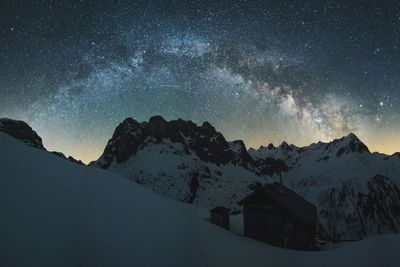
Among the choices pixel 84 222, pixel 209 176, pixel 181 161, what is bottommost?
pixel 84 222

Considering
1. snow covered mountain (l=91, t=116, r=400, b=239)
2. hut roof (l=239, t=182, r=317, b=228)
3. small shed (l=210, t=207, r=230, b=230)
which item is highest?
snow covered mountain (l=91, t=116, r=400, b=239)

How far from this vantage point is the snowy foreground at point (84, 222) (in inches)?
353

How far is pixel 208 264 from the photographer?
12.7m

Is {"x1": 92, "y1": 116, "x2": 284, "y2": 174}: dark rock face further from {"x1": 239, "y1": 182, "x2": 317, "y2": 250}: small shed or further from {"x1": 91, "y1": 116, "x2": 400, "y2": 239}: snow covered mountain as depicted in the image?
{"x1": 239, "y1": 182, "x2": 317, "y2": 250}: small shed

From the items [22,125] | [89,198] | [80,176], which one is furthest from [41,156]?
[22,125]

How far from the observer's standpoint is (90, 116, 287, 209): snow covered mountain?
14062 cm

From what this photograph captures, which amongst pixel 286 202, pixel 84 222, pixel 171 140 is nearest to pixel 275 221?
pixel 286 202

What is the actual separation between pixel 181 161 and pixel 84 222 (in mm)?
150492

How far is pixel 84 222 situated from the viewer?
1055 cm

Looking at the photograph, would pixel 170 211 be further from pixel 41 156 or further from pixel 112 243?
pixel 41 156

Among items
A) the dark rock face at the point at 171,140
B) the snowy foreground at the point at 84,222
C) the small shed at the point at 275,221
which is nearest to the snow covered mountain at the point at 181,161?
the dark rock face at the point at 171,140

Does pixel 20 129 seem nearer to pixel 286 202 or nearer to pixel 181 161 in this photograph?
pixel 181 161

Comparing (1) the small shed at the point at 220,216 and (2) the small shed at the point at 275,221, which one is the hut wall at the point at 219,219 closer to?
(1) the small shed at the point at 220,216

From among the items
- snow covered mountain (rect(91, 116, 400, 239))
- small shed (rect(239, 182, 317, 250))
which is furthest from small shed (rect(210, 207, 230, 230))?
snow covered mountain (rect(91, 116, 400, 239))
